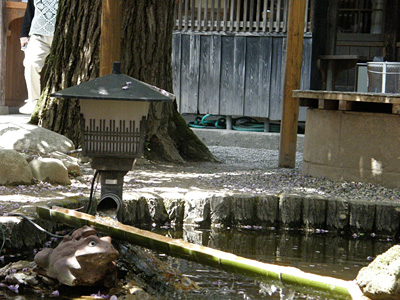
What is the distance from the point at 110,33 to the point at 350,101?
267 cm

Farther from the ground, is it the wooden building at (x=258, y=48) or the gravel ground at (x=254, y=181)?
the wooden building at (x=258, y=48)

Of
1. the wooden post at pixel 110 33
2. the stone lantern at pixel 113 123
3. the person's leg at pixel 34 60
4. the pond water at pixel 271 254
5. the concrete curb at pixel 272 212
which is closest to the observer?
the pond water at pixel 271 254

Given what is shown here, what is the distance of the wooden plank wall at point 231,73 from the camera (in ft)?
39.0

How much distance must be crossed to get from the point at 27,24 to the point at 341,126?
4.63 meters

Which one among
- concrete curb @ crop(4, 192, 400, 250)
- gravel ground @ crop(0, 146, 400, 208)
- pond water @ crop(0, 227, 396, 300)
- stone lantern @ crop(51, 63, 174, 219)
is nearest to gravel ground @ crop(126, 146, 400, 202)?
gravel ground @ crop(0, 146, 400, 208)

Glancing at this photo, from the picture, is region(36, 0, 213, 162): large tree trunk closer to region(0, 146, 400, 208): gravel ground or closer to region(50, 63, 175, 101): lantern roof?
region(0, 146, 400, 208): gravel ground

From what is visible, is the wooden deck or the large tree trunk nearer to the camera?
the wooden deck

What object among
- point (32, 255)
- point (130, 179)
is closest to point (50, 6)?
point (130, 179)

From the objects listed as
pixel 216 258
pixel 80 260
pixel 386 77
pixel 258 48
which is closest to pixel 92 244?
pixel 80 260

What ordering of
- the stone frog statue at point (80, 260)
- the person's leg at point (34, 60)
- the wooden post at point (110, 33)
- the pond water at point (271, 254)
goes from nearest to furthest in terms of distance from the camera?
1. the stone frog statue at point (80, 260)
2. the pond water at point (271, 254)
3. the wooden post at point (110, 33)
4. the person's leg at point (34, 60)

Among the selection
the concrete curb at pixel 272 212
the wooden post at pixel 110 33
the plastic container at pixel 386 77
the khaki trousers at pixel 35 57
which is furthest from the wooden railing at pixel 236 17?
the concrete curb at pixel 272 212

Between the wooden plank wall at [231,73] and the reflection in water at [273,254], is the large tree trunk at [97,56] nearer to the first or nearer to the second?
the reflection in water at [273,254]

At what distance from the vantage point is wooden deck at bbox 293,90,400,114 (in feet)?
22.5

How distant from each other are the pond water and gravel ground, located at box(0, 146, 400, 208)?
56 cm
